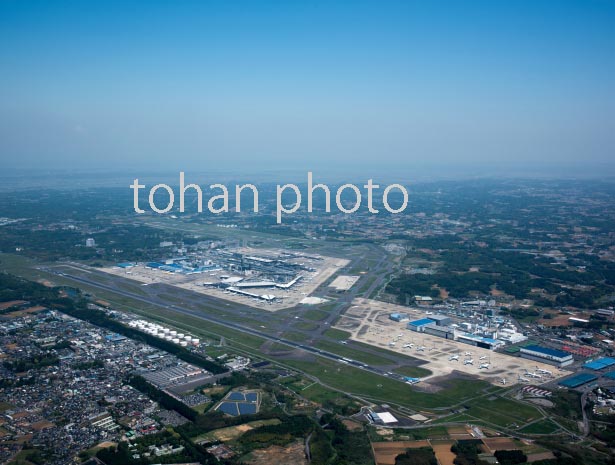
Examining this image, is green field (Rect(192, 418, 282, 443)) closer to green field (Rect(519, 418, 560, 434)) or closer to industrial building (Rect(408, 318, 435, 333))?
green field (Rect(519, 418, 560, 434))

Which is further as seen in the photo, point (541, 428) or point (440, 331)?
point (440, 331)

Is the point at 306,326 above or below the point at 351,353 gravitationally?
above

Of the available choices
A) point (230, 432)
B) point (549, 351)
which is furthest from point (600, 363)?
point (230, 432)

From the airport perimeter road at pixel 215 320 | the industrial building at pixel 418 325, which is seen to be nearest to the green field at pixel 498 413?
the airport perimeter road at pixel 215 320

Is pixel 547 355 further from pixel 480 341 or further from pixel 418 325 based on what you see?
pixel 418 325

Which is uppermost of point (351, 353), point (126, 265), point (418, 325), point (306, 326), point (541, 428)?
point (126, 265)

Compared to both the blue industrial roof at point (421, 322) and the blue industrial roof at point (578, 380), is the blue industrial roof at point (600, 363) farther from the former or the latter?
the blue industrial roof at point (421, 322)

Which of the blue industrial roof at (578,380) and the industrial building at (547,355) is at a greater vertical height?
the industrial building at (547,355)

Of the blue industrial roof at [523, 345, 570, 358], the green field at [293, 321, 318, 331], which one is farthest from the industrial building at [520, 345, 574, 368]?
the green field at [293, 321, 318, 331]
